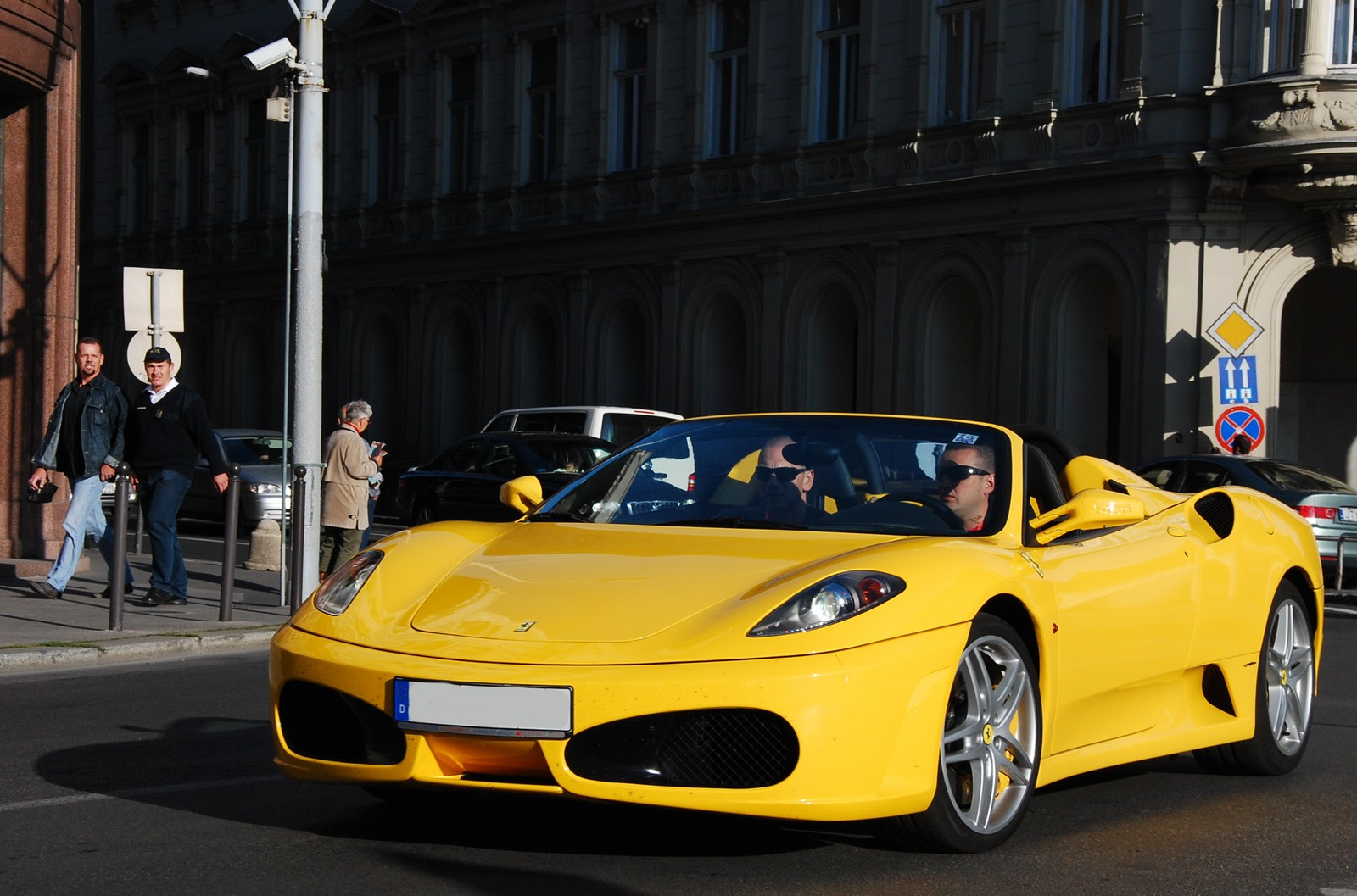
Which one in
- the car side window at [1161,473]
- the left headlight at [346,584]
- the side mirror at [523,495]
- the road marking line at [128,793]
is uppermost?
the side mirror at [523,495]

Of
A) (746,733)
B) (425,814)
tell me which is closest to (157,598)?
(425,814)

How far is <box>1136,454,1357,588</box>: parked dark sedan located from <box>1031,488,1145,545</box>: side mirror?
43.2 ft

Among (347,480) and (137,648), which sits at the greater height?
(347,480)

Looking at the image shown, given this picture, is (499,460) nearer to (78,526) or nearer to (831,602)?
(78,526)

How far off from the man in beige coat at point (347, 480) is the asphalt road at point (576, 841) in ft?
28.7

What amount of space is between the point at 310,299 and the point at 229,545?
2329 mm

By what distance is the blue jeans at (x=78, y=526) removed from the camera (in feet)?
47.5

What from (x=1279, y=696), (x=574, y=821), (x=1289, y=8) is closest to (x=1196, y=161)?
(x=1289, y=8)

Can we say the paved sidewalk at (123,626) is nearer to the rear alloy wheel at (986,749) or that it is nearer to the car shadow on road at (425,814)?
the car shadow on road at (425,814)

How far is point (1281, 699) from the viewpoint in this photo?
7723 mm

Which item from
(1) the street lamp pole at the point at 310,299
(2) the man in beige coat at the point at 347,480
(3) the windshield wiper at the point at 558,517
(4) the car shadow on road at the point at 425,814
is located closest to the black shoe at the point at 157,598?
(1) the street lamp pole at the point at 310,299

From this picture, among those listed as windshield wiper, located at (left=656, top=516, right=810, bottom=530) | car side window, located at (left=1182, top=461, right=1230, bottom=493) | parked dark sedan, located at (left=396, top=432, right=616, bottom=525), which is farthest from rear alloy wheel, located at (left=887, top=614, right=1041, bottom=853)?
parked dark sedan, located at (left=396, top=432, right=616, bottom=525)

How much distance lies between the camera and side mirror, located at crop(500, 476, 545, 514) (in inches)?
284

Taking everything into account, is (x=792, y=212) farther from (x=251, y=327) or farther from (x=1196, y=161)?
(x=251, y=327)
